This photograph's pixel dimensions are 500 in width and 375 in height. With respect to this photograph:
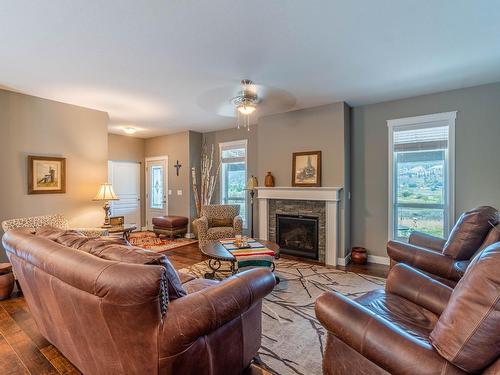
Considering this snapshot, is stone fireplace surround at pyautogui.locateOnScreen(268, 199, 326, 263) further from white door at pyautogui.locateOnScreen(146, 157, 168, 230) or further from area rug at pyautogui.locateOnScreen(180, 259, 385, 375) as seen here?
white door at pyautogui.locateOnScreen(146, 157, 168, 230)

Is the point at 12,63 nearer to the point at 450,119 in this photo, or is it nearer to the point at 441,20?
the point at 441,20

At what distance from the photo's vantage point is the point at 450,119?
388cm

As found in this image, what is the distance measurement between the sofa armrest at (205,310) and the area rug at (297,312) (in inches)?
26.2

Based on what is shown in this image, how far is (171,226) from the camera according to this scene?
614cm

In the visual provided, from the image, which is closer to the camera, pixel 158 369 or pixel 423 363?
pixel 423 363

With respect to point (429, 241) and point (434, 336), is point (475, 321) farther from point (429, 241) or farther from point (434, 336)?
point (429, 241)

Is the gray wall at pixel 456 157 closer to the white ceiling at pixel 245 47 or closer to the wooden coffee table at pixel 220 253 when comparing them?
the white ceiling at pixel 245 47

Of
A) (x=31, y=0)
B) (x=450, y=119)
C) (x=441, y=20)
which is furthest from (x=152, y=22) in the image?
(x=450, y=119)

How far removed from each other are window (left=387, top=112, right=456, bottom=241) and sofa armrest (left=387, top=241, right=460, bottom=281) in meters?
1.96

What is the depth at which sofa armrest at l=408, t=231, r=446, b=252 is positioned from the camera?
9.35 ft

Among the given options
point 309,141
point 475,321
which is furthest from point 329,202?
point 475,321

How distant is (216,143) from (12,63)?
4.14 meters

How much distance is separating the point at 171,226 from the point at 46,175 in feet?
8.60

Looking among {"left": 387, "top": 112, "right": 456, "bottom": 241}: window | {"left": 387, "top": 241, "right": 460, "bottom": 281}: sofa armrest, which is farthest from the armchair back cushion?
{"left": 387, "top": 241, "right": 460, "bottom": 281}: sofa armrest
